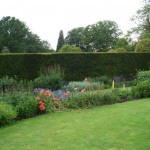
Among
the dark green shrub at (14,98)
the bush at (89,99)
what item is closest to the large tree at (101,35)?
the bush at (89,99)

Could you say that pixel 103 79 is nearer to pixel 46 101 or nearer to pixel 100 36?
pixel 46 101

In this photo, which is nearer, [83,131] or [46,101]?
[83,131]

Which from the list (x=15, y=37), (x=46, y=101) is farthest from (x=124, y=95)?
(x=15, y=37)

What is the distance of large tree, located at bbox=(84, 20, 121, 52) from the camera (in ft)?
195

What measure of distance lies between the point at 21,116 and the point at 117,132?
2908mm

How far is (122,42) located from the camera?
3959cm

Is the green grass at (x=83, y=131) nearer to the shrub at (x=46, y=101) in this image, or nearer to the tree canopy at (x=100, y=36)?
the shrub at (x=46, y=101)

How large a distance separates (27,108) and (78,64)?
10316 millimetres

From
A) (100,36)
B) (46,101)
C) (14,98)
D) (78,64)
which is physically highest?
(100,36)

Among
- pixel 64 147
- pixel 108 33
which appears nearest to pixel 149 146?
pixel 64 147

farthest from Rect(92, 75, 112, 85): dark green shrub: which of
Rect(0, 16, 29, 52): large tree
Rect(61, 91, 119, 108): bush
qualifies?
Rect(0, 16, 29, 52): large tree

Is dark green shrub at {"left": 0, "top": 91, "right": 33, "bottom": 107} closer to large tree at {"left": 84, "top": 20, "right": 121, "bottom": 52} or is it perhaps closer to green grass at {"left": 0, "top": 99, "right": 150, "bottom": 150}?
green grass at {"left": 0, "top": 99, "right": 150, "bottom": 150}

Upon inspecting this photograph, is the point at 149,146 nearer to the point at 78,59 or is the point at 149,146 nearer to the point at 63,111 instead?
the point at 63,111

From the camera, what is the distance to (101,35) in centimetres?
5944
